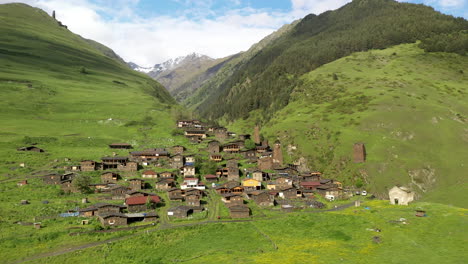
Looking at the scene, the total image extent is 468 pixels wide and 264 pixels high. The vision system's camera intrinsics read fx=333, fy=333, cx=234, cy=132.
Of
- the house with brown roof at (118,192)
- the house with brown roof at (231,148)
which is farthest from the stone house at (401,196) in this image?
the house with brown roof at (118,192)

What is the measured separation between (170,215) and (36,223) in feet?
91.7

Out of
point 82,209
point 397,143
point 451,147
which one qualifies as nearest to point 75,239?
point 82,209

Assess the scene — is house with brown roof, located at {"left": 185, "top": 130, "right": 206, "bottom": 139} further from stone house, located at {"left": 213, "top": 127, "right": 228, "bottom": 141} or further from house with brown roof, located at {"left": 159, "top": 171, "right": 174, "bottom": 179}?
house with brown roof, located at {"left": 159, "top": 171, "right": 174, "bottom": 179}

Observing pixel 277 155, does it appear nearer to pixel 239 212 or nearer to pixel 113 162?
pixel 239 212

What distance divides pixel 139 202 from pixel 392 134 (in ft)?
340

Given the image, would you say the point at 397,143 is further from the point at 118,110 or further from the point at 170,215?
the point at 118,110

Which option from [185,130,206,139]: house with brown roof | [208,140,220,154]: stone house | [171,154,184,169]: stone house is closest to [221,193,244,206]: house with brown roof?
[171,154,184,169]: stone house

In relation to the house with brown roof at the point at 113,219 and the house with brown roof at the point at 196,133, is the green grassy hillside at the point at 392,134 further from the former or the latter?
the house with brown roof at the point at 113,219

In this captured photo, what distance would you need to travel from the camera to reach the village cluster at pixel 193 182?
82.1m

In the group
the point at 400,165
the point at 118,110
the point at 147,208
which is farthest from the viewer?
the point at 118,110

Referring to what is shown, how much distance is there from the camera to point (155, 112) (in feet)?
654

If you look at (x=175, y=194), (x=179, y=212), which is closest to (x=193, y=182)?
(x=175, y=194)

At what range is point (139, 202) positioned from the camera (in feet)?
273

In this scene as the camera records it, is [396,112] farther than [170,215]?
Yes
